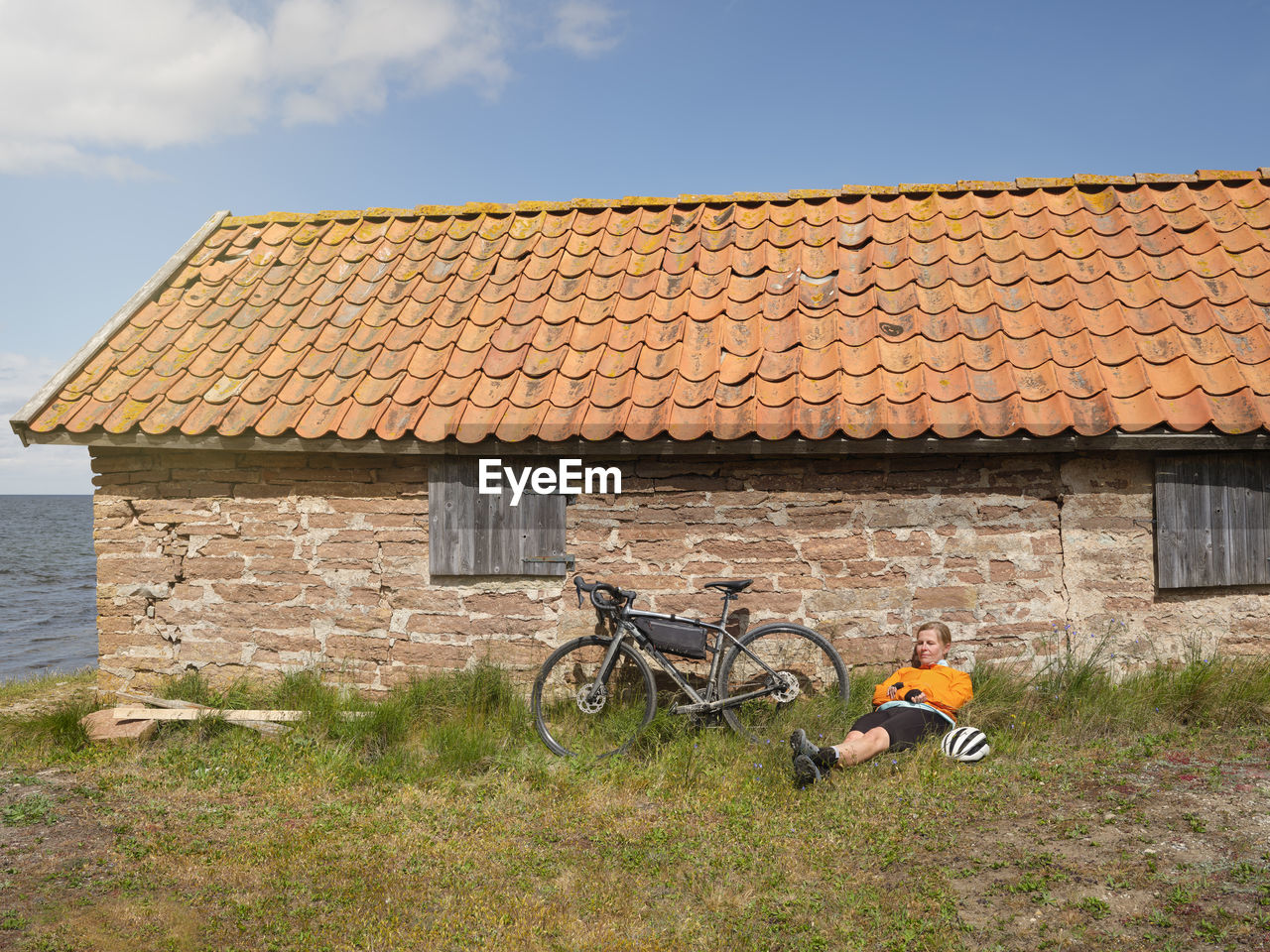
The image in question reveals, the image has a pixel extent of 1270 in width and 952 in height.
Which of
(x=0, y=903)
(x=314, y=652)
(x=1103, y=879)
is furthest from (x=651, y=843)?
(x=314, y=652)

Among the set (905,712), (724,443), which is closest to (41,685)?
(724,443)

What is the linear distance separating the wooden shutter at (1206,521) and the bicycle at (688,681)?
2494 millimetres

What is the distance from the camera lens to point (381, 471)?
660cm

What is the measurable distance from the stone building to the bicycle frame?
402 millimetres

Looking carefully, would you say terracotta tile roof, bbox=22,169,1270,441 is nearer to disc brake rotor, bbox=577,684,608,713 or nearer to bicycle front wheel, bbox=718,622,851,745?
bicycle front wheel, bbox=718,622,851,745

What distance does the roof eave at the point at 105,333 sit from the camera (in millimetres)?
6773

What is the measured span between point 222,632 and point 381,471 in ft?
5.93

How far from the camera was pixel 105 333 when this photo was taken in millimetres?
7637

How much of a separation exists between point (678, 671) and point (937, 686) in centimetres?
169

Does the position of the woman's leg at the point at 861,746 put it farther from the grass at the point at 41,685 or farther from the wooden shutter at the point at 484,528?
the grass at the point at 41,685

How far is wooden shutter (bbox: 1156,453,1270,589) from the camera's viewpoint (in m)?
6.08

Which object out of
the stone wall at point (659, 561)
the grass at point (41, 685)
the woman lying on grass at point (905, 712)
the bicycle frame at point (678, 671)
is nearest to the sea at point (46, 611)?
the grass at point (41, 685)

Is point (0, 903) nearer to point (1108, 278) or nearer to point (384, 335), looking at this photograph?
point (384, 335)

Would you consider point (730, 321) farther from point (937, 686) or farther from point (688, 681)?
point (937, 686)
